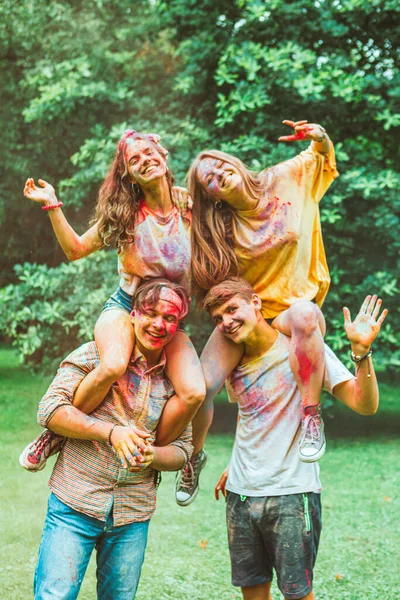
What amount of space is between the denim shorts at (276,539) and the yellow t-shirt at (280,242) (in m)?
0.81

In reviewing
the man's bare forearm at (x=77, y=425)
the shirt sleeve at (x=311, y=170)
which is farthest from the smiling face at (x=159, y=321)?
the shirt sleeve at (x=311, y=170)

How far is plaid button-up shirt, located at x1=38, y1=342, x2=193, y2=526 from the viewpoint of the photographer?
288 cm

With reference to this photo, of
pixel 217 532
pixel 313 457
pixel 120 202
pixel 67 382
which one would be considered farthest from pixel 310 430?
pixel 217 532

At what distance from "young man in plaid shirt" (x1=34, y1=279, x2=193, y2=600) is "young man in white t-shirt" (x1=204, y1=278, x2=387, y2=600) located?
1.00 feet

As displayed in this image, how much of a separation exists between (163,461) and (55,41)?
31.1 feet

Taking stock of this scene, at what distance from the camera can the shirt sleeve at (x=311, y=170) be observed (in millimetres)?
3523

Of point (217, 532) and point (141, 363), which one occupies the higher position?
point (141, 363)

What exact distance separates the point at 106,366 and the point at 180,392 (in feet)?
1.04

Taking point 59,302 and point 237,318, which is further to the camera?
point 59,302

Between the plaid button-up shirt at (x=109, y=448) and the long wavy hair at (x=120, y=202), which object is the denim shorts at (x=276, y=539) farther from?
the long wavy hair at (x=120, y=202)

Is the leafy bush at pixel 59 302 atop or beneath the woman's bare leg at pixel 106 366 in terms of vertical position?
beneath

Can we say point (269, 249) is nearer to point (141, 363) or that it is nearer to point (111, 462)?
point (141, 363)

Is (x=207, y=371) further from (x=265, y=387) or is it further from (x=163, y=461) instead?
(x=163, y=461)

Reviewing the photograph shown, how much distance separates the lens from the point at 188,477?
3.47 m
